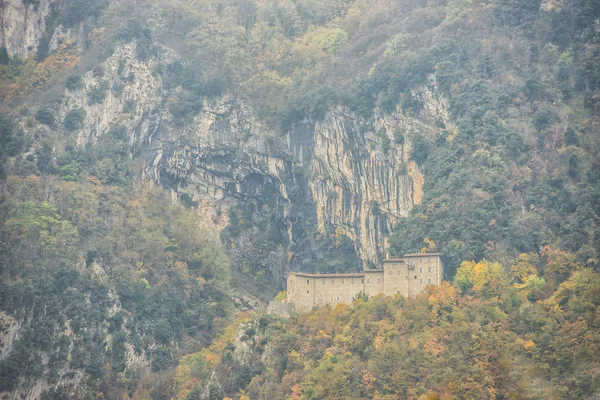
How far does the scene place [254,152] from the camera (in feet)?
315

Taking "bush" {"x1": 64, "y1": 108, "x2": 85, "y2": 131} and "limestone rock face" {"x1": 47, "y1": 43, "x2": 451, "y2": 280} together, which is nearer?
"limestone rock face" {"x1": 47, "y1": 43, "x2": 451, "y2": 280}

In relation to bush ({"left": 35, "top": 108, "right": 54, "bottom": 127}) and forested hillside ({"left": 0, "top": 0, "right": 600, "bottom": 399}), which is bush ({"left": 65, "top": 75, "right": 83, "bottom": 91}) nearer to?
forested hillside ({"left": 0, "top": 0, "right": 600, "bottom": 399})

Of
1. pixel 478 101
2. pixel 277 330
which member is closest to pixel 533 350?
pixel 277 330

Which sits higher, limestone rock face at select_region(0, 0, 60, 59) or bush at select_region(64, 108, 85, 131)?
limestone rock face at select_region(0, 0, 60, 59)

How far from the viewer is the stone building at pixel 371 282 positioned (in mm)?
74363

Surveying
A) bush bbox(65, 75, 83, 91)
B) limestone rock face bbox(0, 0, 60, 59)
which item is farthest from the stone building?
limestone rock face bbox(0, 0, 60, 59)

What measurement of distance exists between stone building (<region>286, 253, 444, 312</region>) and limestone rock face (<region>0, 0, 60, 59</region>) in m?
36.5

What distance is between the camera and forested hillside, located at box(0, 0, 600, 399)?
7094cm

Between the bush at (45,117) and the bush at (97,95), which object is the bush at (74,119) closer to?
the bush at (45,117)

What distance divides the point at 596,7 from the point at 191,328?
36782 mm

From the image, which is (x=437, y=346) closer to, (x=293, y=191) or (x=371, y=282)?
(x=371, y=282)

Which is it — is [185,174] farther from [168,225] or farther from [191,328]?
[191,328]

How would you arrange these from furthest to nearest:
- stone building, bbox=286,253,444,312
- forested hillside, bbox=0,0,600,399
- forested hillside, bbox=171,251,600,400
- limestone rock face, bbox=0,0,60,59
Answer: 1. limestone rock face, bbox=0,0,60,59
2. stone building, bbox=286,253,444,312
3. forested hillside, bbox=0,0,600,399
4. forested hillside, bbox=171,251,600,400

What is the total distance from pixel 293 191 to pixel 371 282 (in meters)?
19.9
